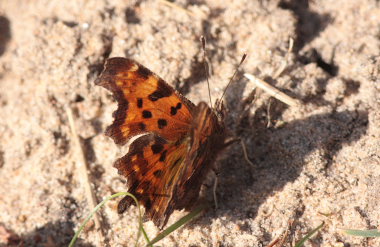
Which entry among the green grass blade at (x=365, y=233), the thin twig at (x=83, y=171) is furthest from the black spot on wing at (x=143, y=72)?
the green grass blade at (x=365, y=233)

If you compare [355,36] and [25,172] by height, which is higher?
[355,36]

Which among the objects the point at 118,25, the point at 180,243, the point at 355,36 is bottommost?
the point at 180,243

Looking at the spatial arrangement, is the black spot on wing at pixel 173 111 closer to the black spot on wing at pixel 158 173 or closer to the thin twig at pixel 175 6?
the black spot on wing at pixel 158 173

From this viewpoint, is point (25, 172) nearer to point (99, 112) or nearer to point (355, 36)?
point (99, 112)

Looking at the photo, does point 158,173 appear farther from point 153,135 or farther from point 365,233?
point 365,233

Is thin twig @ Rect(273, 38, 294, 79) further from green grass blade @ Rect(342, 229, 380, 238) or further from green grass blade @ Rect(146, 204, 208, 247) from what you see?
green grass blade @ Rect(342, 229, 380, 238)

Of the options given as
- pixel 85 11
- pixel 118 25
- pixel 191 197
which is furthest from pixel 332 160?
pixel 85 11

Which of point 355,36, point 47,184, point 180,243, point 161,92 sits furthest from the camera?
point 355,36

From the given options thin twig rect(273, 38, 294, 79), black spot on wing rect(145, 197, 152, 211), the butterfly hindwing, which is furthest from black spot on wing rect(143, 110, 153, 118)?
thin twig rect(273, 38, 294, 79)
